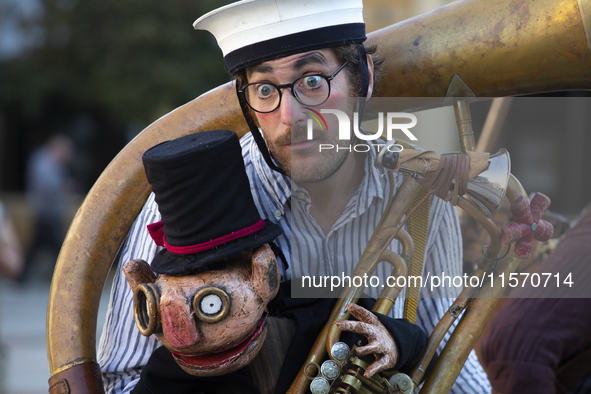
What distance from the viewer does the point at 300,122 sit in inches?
54.8

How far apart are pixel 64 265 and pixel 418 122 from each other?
38.9 inches

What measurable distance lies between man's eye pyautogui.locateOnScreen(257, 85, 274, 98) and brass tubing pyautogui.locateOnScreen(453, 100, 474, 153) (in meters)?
0.46

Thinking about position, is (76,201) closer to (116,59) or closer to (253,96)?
(116,59)

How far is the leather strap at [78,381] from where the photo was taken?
4.97 ft

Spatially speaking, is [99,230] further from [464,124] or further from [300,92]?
[464,124]

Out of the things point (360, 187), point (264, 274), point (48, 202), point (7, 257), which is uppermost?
point (48, 202)

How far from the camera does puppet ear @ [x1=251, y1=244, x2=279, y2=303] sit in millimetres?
1230

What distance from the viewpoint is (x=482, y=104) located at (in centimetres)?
156

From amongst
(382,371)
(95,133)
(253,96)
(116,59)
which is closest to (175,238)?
(253,96)

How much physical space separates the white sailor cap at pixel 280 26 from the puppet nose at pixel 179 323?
1.85ft

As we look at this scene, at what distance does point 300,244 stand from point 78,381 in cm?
64

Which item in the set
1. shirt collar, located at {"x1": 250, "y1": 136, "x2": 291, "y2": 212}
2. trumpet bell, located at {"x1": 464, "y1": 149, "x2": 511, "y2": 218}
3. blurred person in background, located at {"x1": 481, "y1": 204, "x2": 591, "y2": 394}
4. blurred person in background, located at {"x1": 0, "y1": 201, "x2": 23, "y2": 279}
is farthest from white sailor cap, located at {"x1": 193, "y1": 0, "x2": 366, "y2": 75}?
blurred person in background, located at {"x1": 0, "y1": 201, "x2": 23, "y2": 279}

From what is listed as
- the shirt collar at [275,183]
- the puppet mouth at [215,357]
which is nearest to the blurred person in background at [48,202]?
the shirt collar at [275,183]

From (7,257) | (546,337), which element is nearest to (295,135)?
(546,337)
